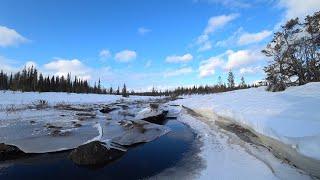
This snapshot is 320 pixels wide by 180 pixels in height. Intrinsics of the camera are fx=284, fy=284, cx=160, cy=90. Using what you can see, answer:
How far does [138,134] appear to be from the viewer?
48.4 ft

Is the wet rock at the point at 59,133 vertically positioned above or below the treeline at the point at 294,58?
below

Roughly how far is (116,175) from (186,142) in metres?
5.52

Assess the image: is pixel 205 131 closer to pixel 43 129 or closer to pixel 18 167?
pixel 43 129

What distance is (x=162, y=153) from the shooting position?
1131 centimetres

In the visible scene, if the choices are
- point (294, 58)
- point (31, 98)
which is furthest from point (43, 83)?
point (294, 58)

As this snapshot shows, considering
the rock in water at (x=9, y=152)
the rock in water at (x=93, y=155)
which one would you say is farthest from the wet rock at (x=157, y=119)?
the rock in water at (x=9, y=152)

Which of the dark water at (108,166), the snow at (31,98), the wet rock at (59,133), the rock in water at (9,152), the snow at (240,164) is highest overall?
the snow at (31,98)

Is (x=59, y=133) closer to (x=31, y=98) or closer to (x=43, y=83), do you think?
(x=31, y=98)

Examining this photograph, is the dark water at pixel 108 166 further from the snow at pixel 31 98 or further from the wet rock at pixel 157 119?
the snow at pixel 31 98

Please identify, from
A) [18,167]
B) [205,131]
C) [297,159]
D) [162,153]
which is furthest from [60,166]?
[205,131]

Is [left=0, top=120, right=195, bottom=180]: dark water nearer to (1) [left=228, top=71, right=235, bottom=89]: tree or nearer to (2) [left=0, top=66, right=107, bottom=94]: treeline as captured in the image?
(2) [left=0, top=66, right=107, bottom=94]: treeline

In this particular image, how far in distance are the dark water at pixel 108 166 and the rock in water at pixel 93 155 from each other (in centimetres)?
26

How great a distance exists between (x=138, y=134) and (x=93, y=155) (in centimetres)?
496

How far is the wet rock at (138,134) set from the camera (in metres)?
13.2
